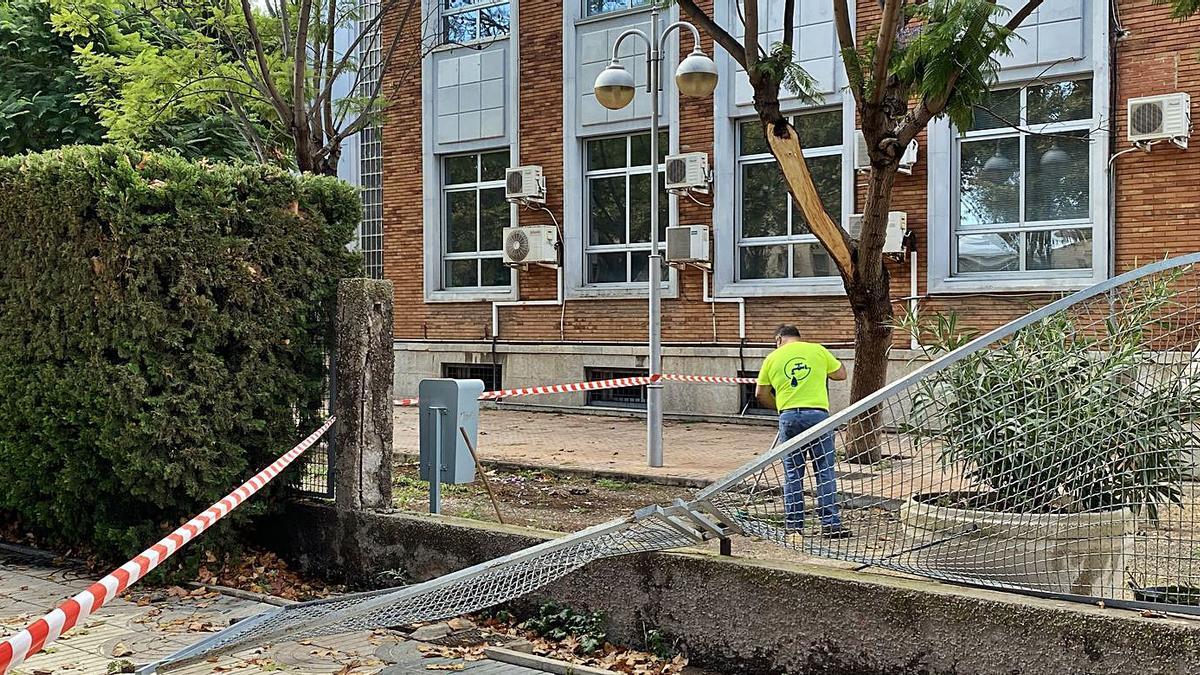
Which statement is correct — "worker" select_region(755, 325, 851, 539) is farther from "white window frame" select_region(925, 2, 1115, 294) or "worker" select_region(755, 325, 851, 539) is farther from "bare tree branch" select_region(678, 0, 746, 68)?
"white window frame" select_region(925, 2, 1115, 294)

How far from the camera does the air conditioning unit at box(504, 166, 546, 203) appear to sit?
19.1 meters

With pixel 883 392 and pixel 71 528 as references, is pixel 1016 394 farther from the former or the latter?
pixel 71 528

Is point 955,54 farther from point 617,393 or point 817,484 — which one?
point 617,393

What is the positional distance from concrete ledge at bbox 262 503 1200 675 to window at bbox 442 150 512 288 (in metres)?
13.6

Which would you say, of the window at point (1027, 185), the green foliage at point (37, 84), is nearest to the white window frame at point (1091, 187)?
the window at point (1027, 185)

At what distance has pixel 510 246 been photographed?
754 inches

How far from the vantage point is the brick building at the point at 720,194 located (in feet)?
46.9

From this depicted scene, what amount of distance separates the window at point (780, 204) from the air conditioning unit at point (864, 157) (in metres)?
0.76

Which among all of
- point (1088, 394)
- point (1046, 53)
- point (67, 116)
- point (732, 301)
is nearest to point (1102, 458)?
point (1088, 394)

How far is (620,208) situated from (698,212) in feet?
5.61

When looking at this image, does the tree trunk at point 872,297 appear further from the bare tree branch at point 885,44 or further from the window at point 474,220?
the window at point 474,220

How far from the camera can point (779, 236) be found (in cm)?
1720

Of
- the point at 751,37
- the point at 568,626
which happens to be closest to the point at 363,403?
the point at 568,626

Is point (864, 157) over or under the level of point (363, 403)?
over
